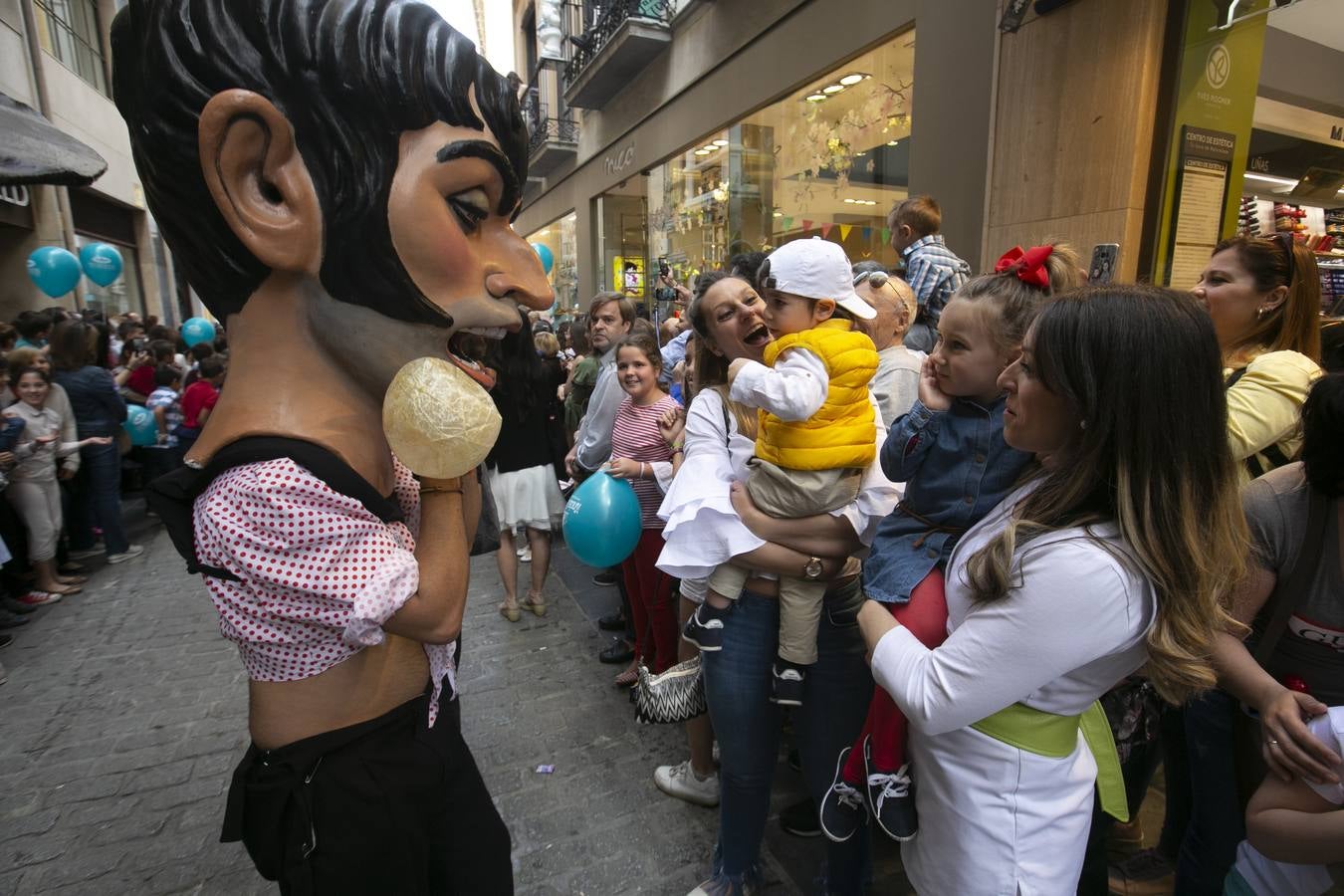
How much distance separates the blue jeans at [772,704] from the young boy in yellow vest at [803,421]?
0.18ft

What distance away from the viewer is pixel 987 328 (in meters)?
1.46

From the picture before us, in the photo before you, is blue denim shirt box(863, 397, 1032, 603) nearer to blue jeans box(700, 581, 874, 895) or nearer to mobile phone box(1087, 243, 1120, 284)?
blue jeans box(700, 581, 874, 895)

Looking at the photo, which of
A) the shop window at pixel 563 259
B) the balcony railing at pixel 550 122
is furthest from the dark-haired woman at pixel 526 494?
the balcony railing at pixel 550 122

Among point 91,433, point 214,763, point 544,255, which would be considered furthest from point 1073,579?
point 91,433

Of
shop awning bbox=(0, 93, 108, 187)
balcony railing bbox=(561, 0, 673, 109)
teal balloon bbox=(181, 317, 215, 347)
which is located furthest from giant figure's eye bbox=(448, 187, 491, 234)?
teal balloon bbox=(181, 317, 215, 347)

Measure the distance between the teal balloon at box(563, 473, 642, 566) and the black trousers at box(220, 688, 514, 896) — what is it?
1554 mm

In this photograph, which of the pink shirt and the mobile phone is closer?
the pink shirt

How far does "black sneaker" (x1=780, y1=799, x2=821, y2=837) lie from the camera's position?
2473mm

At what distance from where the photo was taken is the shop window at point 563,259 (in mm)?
14539

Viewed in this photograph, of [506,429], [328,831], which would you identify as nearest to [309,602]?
[328,831]

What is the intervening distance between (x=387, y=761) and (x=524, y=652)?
272 centimetres

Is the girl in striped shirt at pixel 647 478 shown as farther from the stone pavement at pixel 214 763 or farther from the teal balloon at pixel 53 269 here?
the teal balloon at pixel 53 269

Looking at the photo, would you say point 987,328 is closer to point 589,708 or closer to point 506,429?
point 589,708

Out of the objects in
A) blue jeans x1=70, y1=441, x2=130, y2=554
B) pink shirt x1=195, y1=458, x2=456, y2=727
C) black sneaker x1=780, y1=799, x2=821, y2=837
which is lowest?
black sneaker x1=780, y1=799, x2=821, y2=837
